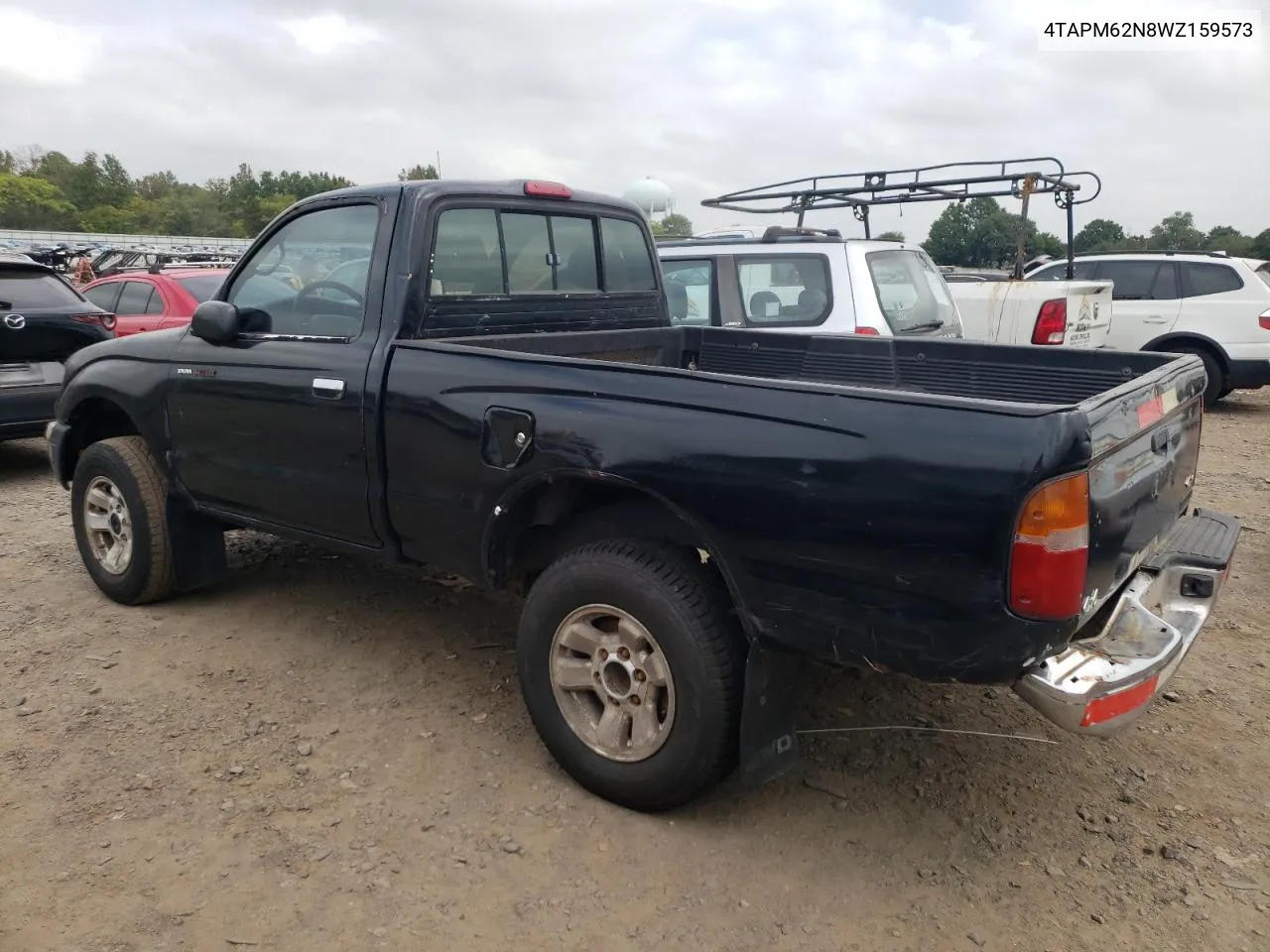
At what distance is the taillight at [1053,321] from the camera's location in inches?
337

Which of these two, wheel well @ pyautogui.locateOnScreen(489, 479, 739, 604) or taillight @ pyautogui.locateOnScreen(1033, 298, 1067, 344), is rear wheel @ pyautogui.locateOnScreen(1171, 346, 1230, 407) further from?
wheel well @ pyautogui.locateOnScreen(489, 479, 739, 604)

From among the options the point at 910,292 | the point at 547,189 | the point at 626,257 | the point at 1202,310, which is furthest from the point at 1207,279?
the point at 547,189

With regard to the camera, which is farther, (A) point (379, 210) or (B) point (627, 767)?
(A) point (379, 210)

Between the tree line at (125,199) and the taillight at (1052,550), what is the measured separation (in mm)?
69504

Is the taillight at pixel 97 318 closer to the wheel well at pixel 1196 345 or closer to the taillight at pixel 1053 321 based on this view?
the taillight at pixel 1053 321

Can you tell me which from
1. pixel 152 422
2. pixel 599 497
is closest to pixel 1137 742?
pixel 599 497

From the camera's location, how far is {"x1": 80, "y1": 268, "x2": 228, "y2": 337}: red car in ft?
28.8

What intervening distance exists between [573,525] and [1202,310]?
1029 centimetres

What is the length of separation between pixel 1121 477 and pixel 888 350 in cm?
175

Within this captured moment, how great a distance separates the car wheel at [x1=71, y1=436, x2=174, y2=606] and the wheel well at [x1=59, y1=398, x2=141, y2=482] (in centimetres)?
19

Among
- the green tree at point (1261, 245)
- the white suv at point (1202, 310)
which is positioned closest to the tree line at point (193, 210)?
the green tree at point (1261, 245)

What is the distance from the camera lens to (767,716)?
8.79ft

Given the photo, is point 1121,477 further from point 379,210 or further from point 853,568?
point 379,210

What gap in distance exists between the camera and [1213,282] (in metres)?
10.7
